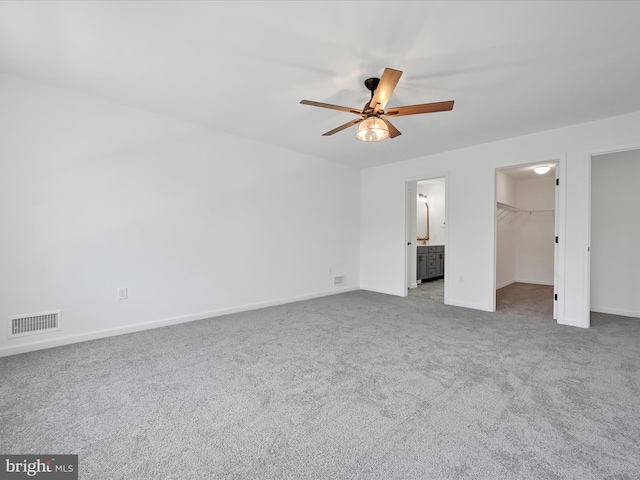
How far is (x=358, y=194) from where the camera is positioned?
6074mm

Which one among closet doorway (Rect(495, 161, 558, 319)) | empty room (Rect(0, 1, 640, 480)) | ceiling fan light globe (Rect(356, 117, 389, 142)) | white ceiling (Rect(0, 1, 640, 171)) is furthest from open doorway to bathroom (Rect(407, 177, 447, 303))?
ceiling fan light globe (Rect(356, 117, 389, 142))

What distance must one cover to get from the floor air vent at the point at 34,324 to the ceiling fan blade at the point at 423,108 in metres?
3.77

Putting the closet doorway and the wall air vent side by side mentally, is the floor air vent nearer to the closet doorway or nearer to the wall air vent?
the wall air vent

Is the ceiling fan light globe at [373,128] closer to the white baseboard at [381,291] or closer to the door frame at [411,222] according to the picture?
the door frame at [411,222]

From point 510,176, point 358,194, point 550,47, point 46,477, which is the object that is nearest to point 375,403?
point 46,477

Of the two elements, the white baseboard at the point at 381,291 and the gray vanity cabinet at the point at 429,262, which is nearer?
the white baseboard at the point at 381,291

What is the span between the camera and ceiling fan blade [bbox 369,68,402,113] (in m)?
2.03

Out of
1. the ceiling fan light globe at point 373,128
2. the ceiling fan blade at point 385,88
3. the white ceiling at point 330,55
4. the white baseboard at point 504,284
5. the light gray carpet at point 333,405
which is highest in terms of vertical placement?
the white ceiling at point 330,55

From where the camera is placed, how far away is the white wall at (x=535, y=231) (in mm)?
6555

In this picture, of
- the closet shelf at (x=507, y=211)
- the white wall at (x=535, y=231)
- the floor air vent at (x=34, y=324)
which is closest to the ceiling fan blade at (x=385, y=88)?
the floor air vent at (x=34, y=324)

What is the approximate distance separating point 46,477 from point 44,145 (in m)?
2.90

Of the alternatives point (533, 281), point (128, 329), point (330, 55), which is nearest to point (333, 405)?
point (330, 55)

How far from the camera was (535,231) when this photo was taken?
22.3 feet

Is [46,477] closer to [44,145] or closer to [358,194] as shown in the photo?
[44,145]
